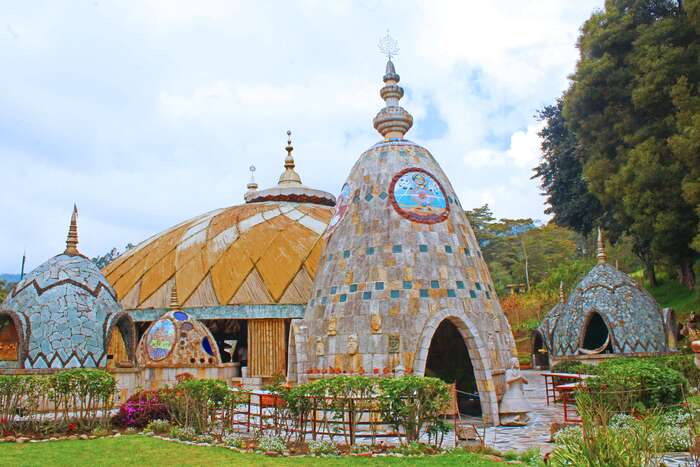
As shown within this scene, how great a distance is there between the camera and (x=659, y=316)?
14.8m

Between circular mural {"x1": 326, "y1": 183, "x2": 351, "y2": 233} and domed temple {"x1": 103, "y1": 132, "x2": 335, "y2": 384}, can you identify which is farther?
domed temple {"x1": 103, "y1": 132, "x2": 335, "y2": 384}

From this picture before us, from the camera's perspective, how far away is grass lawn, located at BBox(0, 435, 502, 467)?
715 cm

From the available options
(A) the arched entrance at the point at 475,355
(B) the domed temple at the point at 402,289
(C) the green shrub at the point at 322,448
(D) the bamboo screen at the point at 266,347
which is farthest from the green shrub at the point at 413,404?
(D) the bamboo screen at the point at 266,347

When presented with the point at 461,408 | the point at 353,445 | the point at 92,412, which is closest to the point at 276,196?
the point at 461,408

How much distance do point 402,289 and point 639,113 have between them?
405 inches

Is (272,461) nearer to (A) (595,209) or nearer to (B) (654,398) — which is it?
(B) (654,398)

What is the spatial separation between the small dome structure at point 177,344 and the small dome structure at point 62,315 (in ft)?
3.67

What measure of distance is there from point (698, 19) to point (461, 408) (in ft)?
36.2

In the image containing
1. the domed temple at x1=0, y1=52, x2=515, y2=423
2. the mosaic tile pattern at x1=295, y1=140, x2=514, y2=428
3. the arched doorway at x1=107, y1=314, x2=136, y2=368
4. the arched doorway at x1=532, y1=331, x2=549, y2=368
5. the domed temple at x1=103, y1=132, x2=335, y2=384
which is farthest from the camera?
the arched doorway at x1=532, y1=331, x2=549, y2=368

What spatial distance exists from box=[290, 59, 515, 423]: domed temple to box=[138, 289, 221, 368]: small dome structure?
3.30 metres

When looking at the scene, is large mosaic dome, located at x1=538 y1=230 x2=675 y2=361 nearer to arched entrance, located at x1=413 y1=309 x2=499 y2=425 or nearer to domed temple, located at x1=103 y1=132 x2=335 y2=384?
arched entrance, located at x1=413 y1=309 x2=499 y2=425

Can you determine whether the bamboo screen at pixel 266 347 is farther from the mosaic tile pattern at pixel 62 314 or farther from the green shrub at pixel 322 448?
the green shrub at pixel 322 448

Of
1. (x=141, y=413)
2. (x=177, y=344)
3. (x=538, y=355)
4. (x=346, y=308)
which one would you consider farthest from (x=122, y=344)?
(x=538, y=355)

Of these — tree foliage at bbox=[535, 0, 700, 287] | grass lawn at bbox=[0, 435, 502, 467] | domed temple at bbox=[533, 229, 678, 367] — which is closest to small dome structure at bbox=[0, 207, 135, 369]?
grass lawn at bbox=[0, 435, 502, 467]
